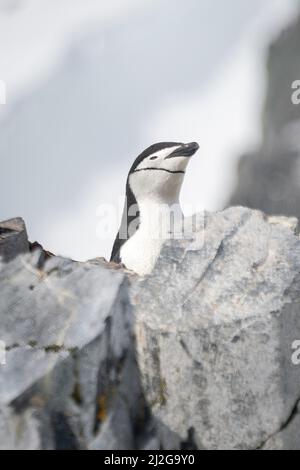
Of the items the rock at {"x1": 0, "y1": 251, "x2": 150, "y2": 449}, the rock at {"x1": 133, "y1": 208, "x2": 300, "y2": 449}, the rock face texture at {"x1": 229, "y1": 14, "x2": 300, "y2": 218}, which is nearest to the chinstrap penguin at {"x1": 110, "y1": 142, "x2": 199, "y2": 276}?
the rock at {"x1": 0, "y1": 251, "x2": 150, "y2": 449}

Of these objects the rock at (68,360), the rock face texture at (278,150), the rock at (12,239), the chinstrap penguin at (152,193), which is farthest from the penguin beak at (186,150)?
the rock face texture at (278,150)

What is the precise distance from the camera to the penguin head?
8.52 metres

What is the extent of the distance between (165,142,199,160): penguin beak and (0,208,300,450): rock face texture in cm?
240

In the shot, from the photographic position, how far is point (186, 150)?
27.7 ft

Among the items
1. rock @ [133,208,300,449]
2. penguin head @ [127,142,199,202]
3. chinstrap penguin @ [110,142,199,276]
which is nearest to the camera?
rock @ [133,208,300,449]

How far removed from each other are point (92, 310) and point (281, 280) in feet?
5.29

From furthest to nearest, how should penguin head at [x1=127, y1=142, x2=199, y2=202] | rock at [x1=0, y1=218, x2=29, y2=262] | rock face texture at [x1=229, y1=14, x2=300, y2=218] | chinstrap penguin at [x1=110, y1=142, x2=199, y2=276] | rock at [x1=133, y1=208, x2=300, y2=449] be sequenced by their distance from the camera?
rock face texture at [x1=229, y1=14, x2=300, y2=218] → penguin head at [x1=127, y1=142, x2=199, y2=202] → chinstrap penguin at [x1=110, y1=142, x2=199, y2=276] → rock at [x1=0, y1=218, x2=29, y2=262] → rock at [x1=133, y1=208, x2=300, y2=449]

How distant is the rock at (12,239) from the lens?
21.5 ft

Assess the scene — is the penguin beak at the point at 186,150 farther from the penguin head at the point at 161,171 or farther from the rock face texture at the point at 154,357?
the rock face texture at the point at 154,357

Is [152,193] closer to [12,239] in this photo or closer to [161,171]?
[161,171]

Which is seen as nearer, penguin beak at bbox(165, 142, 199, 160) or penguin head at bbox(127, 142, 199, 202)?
penguin beak at bbox(165, 142, 199, 160)

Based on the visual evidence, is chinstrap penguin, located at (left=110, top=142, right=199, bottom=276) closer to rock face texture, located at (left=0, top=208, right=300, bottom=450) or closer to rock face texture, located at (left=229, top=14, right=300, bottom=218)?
A: rock face texture, located at (left=0, top=208, right=300, bottom=450)

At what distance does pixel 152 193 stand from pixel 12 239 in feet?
8.11

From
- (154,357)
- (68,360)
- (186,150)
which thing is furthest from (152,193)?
(68,360)
